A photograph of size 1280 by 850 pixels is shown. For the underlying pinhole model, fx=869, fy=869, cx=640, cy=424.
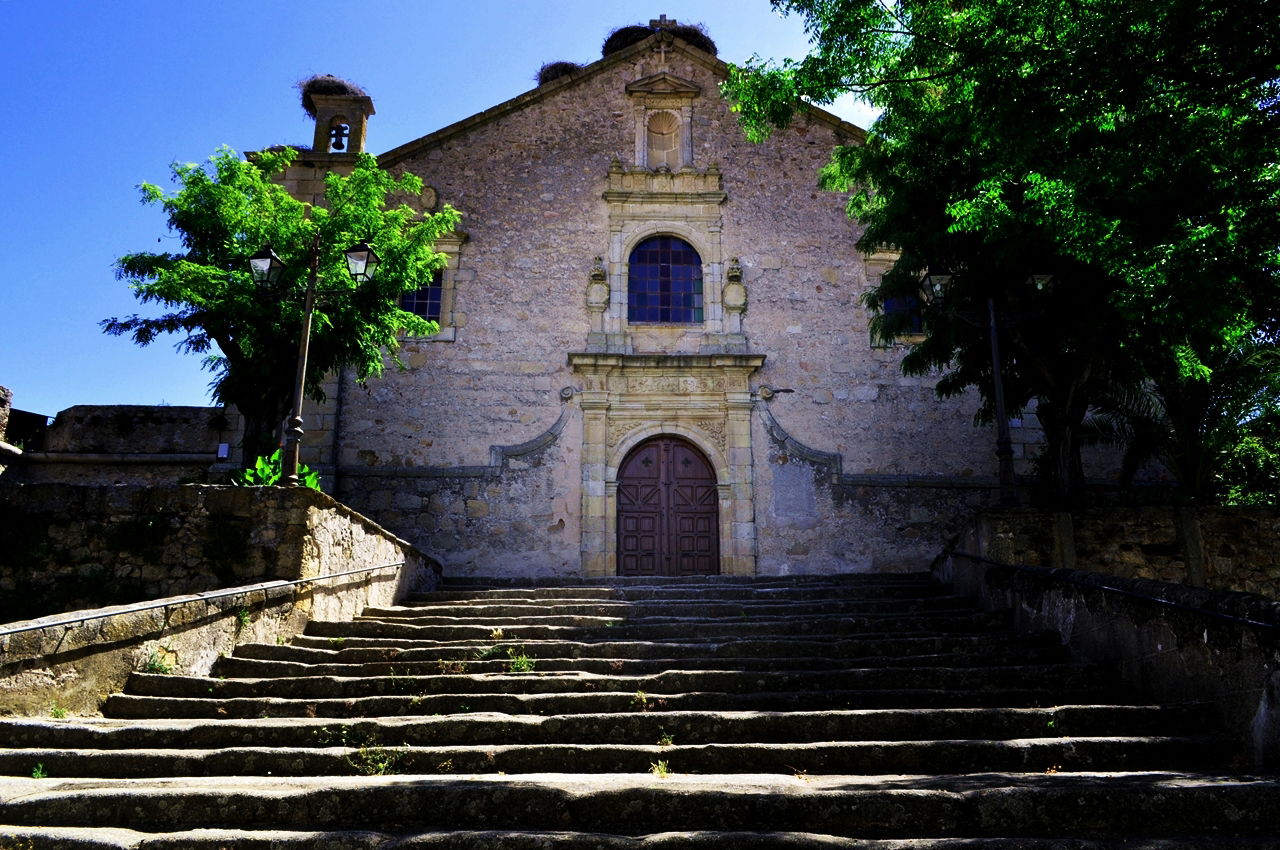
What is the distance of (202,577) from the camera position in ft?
25.1

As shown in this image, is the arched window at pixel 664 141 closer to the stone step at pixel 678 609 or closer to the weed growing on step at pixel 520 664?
the stone step at pixel 678 609

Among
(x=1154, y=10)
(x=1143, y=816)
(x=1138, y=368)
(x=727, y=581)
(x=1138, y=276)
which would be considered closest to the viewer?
(x=1143, y=816)

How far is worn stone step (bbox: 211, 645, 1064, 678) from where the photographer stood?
6.34 metres

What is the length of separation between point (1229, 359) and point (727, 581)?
22.2 ft

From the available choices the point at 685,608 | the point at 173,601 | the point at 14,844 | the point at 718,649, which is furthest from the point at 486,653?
the point at 14,844

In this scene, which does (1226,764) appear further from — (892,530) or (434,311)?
(434,311)

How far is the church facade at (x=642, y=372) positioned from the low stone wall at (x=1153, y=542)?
4.11m

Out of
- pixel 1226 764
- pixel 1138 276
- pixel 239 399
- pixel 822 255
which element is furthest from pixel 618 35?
pixel 1226 764

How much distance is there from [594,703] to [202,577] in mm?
4157

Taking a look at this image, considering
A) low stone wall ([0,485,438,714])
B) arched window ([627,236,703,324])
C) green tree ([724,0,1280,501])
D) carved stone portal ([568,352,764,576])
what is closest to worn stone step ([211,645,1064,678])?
low stone wall ([0,485,438,714])

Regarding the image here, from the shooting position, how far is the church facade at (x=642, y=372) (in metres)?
12.7

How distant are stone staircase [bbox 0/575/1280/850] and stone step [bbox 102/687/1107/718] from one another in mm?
15

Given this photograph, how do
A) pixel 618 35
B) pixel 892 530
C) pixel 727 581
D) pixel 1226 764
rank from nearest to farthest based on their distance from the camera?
pixel 1226 764
pixel 727 581
pixel 892 530
pixel 618 35

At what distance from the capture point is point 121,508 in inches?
304
